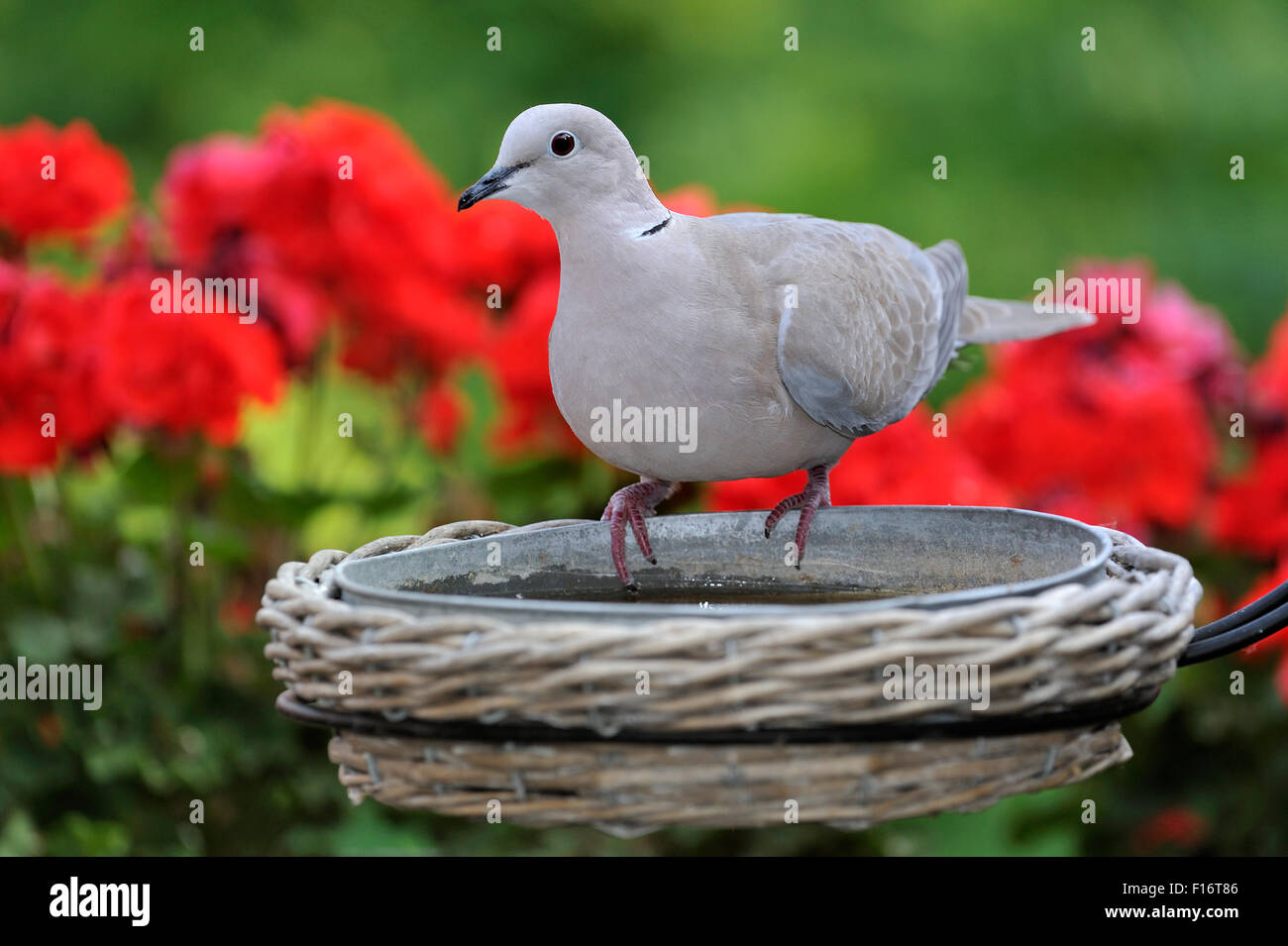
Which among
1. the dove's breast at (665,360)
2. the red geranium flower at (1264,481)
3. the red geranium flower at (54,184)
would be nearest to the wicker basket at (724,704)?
the dove's breast at (665,360)

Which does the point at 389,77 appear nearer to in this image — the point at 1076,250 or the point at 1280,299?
the point at 1076,250

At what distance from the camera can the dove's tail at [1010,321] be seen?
1.57 meters

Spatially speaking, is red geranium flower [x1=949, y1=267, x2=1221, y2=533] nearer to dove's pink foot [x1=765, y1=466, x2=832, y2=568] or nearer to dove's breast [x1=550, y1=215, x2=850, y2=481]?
dove's pink foot [x1=765, y1=466, x2=832, y2=568]

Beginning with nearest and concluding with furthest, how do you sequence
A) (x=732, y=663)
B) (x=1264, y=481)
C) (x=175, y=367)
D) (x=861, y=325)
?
(x=732, y=663) < (x=861, y=325) < (x=175, y=367) < (x=1264, y=481)

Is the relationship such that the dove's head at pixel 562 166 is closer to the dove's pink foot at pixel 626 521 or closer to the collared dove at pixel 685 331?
the collared dove at pixel 685 331

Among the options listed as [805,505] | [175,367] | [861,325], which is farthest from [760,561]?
[175,367]

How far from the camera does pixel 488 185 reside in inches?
45.7

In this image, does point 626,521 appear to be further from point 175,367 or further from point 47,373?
point 47,373

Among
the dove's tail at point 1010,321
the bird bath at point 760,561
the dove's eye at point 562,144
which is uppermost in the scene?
the dove's eye at point 562,144

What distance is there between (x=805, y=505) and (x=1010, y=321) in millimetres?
388

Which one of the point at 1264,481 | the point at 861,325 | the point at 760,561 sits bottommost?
the point at 760,561

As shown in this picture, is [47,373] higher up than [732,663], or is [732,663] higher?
[47,373]

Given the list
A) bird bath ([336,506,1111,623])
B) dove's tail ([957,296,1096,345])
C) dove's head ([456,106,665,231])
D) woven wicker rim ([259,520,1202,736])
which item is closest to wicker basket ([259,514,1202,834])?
woven wicker rim ([259,520,1202,736])

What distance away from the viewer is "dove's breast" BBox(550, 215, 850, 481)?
3.93 feet
